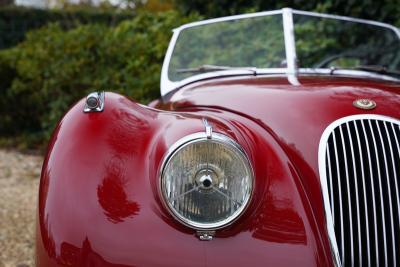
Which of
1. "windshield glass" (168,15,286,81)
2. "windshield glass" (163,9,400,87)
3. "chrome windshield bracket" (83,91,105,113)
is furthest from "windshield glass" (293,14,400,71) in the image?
"chrome windshield bracket" (83,91,105,113)

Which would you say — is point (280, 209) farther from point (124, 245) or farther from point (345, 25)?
point (345, 25)

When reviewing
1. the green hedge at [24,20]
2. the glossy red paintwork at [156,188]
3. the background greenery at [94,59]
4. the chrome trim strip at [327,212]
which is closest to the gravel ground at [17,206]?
the background greenery at [94,59]

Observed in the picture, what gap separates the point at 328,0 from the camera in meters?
5.85

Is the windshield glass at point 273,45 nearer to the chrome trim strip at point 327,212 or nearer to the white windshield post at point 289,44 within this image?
the white windshield post at point 289,44

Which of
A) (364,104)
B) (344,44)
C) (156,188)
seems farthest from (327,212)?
(344,44)

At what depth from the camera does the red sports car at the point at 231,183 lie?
66.4 inches

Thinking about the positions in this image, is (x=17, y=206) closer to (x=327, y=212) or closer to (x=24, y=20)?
(x=327, y=212)

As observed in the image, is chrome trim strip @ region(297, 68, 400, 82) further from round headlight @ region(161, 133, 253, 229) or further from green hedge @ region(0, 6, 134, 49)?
green hedge @ region(0, 6, 134, 49)

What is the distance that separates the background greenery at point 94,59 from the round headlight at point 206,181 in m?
3.79

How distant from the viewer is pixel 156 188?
5.81 feet

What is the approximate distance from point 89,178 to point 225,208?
18.7 inches

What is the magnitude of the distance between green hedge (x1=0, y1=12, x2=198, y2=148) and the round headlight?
3787 mm

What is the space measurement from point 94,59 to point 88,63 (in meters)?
0.08

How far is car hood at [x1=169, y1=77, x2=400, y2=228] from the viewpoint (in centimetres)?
202
